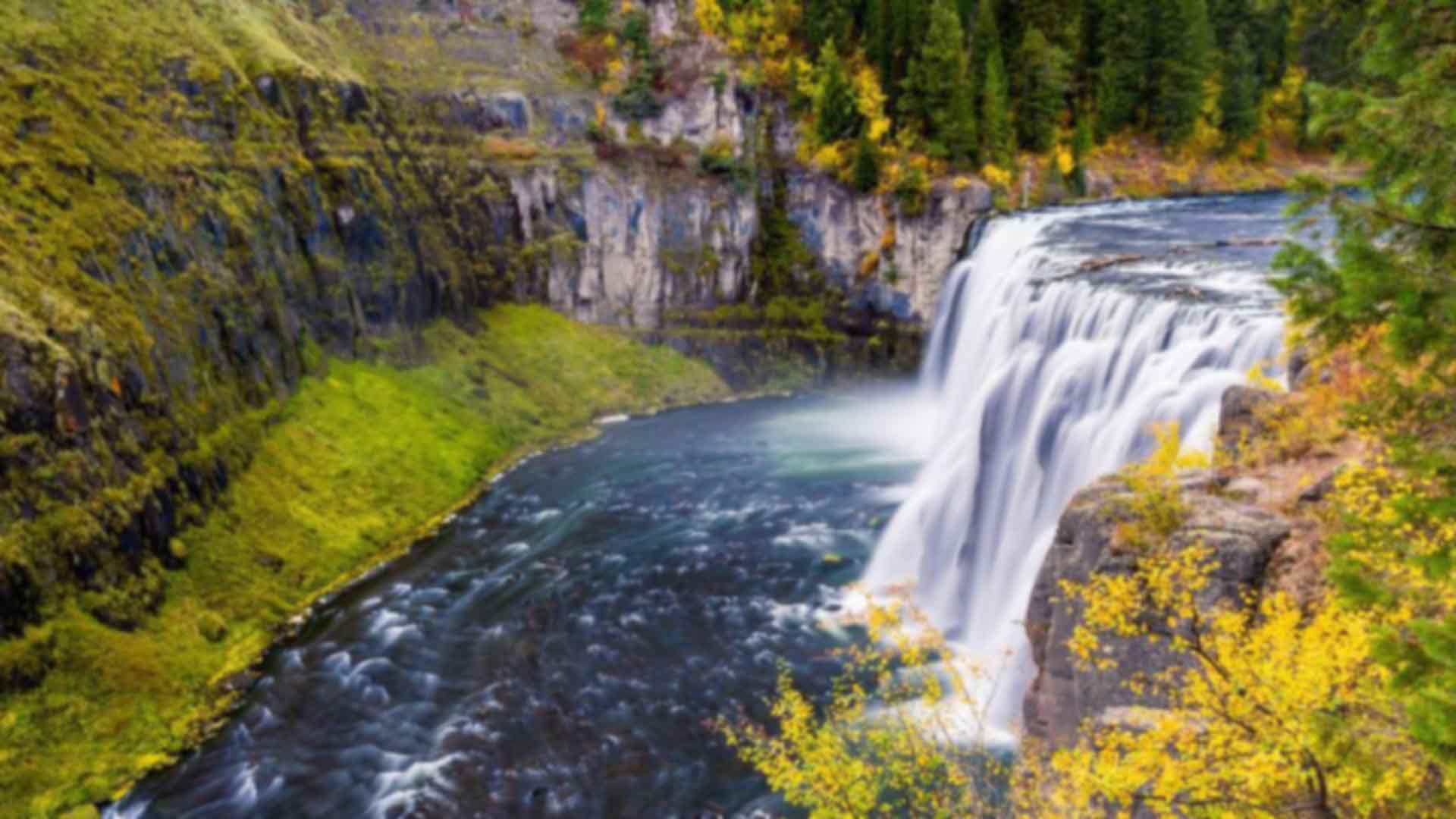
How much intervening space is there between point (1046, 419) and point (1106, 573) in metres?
12.7

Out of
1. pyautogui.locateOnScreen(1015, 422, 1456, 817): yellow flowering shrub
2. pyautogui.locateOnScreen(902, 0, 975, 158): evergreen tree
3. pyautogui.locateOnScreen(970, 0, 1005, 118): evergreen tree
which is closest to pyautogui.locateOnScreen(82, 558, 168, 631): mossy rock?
pyautogui.locateOnScreen(1015, 422, 1456, 817): yellow flowering shrub

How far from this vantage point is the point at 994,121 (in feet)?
173

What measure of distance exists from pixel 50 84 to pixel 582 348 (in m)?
26.3

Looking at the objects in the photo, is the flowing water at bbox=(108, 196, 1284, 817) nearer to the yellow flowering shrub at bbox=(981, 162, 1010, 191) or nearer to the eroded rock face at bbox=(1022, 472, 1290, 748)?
the eroded rock face at bbox=(1022, 472, 1290, 748)

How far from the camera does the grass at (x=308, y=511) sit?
18828 millimetres

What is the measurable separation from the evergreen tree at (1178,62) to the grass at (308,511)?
117 feet

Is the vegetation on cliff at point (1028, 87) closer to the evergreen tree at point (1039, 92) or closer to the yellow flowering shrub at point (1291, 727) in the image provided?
the evergreen tree at point (1039, 92)

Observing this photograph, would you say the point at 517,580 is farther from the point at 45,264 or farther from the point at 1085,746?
the point at 1085,746

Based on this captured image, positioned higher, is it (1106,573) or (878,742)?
(1106,573)

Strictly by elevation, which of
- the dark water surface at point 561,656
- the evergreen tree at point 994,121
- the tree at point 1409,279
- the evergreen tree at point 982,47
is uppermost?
the evergreen tree at point 982,47

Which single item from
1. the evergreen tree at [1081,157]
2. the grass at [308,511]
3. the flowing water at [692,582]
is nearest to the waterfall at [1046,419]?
the flowing water at [692,582]

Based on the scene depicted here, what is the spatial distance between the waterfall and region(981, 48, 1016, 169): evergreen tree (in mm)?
20154

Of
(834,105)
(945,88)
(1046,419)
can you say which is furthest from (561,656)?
(945,88)

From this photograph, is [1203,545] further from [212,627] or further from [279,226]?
[279,226]
